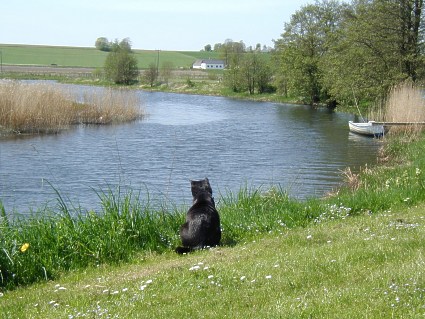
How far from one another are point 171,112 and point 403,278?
145 feet

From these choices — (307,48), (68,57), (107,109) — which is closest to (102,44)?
(68,57)

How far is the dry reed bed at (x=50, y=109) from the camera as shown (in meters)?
34.2

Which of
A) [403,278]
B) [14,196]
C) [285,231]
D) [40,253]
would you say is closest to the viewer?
[403,278]

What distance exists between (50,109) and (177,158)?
45.5ft

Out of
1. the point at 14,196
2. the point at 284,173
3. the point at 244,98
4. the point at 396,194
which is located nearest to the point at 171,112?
the point at 244,98

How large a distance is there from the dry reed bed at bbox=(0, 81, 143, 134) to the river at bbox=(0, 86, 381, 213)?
3.99 ft

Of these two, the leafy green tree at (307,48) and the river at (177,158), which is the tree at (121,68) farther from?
the river at (177,158)

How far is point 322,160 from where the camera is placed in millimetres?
26594

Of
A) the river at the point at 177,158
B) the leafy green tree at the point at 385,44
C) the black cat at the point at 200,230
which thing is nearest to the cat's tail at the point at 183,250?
the black cat at the point at 200,230

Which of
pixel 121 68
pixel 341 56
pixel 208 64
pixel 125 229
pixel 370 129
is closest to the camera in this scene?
pixel 125 229

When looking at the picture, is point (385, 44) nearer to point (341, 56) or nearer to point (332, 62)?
point (341, 56)

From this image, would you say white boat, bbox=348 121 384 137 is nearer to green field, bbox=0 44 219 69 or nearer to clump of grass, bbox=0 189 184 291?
clump of grass, bbox=0 189 184 291

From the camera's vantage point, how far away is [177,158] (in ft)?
84.7

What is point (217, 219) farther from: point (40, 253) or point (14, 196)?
point (14, 196)
